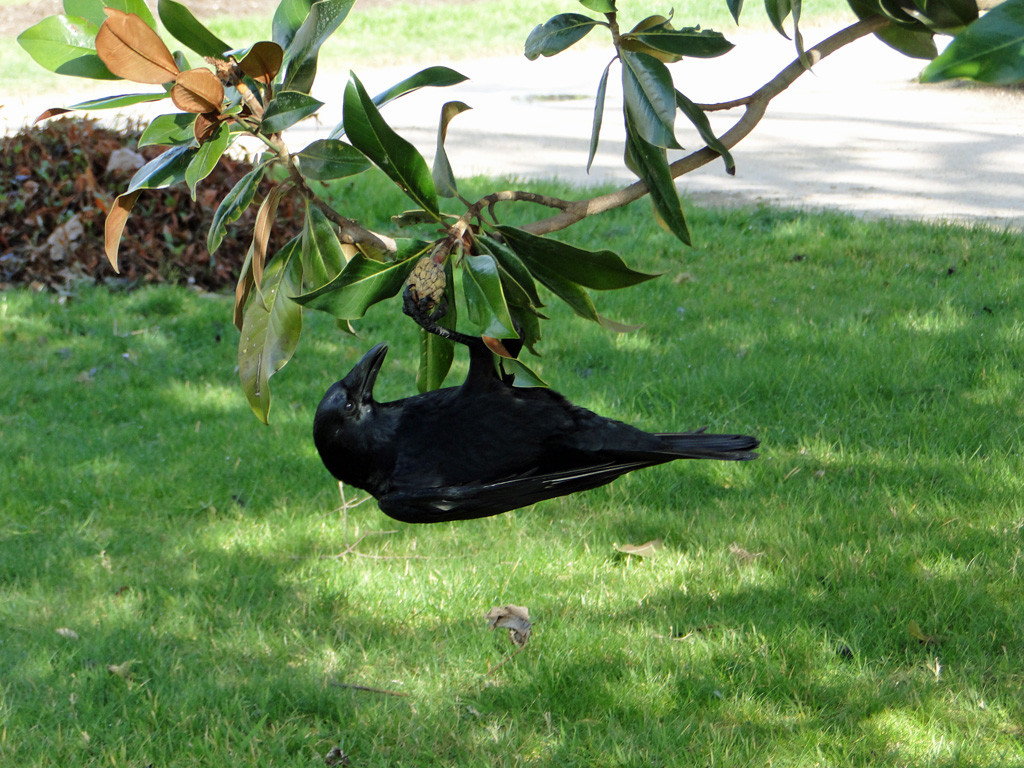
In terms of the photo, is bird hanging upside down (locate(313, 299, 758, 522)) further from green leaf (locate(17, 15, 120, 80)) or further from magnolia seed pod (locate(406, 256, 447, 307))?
green leaf (locate(17, 15, 120, 80))

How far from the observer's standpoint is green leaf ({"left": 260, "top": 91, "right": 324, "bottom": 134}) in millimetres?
1271

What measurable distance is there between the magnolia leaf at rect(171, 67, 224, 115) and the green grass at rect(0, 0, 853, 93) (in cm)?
1450

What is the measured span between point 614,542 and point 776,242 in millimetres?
3496

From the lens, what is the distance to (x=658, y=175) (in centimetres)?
147

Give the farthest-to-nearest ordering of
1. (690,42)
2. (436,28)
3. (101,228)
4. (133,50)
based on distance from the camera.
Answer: (436,28) → (101,228) → (690,42) → (133,50)

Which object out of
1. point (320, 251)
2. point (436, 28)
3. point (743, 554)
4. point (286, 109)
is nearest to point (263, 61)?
point (286, 109)

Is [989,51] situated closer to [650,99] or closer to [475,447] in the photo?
[650,99]

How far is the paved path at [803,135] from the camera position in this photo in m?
8.14

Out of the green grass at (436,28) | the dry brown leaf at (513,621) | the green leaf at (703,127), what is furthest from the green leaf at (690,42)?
the green grass at (436,28)

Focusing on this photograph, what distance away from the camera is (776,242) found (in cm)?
674

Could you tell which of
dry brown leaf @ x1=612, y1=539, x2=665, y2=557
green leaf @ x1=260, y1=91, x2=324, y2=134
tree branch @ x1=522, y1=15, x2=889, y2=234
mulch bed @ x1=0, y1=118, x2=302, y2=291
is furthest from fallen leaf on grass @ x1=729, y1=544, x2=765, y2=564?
mulch bed @ x1=0, y1=118, x2=302, y2=291

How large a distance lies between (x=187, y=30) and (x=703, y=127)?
0.78m

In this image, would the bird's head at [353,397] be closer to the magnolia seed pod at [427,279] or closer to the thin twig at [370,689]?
the magnolia seed pod at [427,279]

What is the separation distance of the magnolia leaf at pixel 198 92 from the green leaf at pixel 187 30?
110 mm
